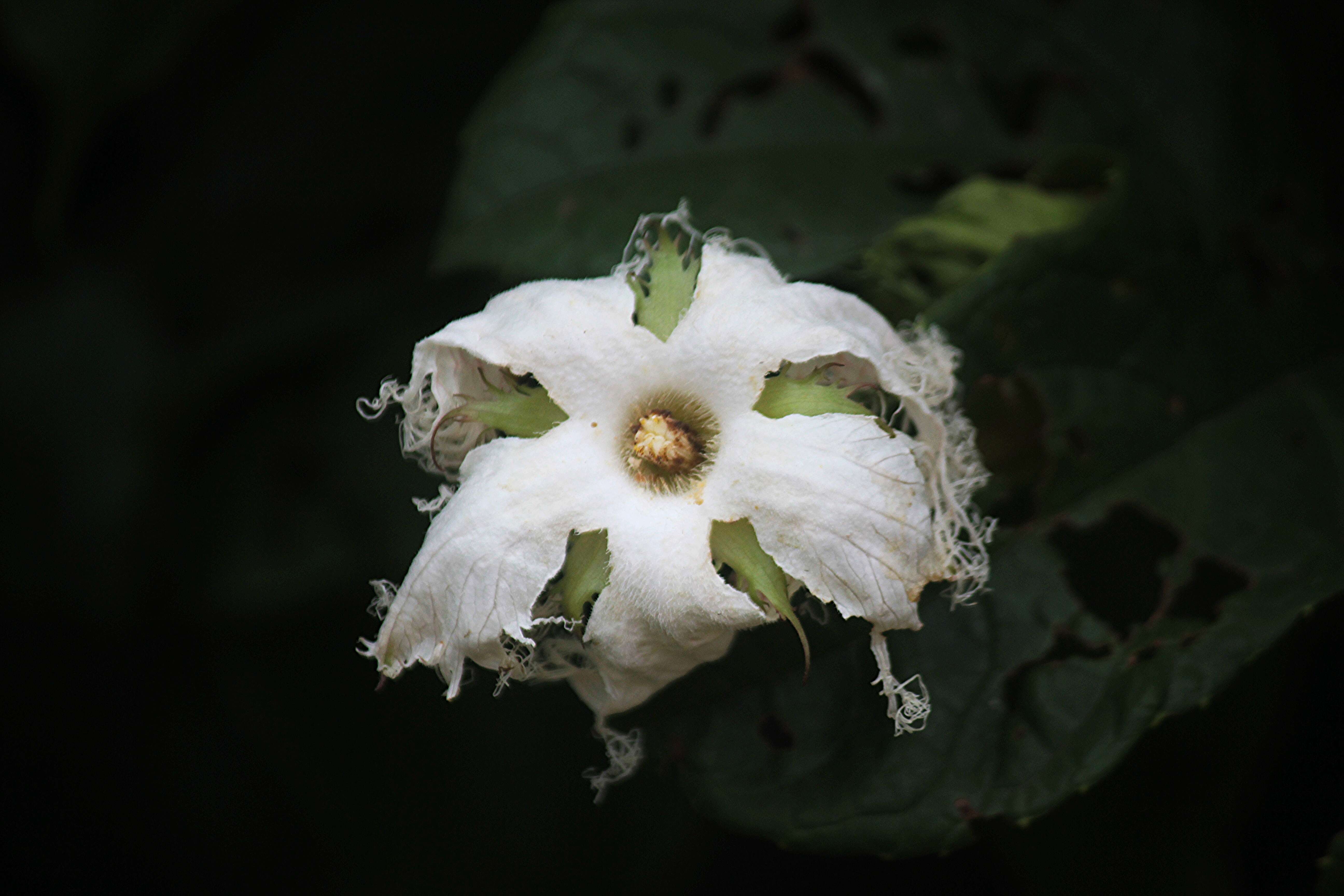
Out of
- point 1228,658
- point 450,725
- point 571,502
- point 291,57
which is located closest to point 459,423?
point 571,502

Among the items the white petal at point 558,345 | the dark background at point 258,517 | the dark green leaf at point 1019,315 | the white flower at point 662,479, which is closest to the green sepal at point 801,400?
the white flower at point 662,479

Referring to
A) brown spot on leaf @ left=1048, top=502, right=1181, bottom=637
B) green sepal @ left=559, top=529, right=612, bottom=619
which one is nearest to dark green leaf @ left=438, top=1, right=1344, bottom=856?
brown spot on leaf @ left=1048, top=502, right=1181, bottom=637

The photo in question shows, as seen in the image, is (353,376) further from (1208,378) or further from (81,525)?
(1208,378)

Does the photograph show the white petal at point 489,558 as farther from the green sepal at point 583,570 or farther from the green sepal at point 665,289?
the green sepal at point 665,289

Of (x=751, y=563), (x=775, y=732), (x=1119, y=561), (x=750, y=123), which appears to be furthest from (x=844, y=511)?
Result: (x=750, y=123)

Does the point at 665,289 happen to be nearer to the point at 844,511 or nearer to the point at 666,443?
the point at 666,443

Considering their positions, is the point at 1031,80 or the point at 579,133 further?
the point at 1031,80
